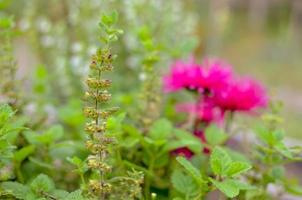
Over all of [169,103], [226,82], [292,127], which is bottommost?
[292,127]

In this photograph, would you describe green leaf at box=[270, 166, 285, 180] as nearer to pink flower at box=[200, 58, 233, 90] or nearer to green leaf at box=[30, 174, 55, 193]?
pink flower at box=[200, 58, 233, 90]

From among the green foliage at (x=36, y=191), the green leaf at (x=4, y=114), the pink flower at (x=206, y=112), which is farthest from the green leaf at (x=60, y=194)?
the pink flower at (x=206, y=112)

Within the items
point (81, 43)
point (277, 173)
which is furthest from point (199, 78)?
point (81, 43)

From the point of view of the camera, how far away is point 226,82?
3.47 feet

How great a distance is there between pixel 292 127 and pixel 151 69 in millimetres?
2012

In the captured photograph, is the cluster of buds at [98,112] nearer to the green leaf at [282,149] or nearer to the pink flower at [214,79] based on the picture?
the green leaf at [282,149]

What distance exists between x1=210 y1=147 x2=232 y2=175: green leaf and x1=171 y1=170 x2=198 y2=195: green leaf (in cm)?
9

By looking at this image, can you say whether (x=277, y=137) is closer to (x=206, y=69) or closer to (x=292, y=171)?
(x=206, y=69)

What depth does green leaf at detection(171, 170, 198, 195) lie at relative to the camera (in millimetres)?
809

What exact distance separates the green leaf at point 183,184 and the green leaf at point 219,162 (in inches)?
3.6

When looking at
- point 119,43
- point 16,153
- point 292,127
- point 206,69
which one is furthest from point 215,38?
point 16,153

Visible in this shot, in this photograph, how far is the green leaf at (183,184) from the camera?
31.8 inches

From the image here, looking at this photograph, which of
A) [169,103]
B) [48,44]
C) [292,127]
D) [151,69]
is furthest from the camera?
[292,127]

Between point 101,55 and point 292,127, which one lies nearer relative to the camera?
point 101,55
